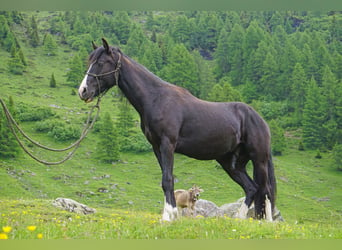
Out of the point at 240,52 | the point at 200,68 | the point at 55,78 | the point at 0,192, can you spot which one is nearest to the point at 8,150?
the point at 0,192

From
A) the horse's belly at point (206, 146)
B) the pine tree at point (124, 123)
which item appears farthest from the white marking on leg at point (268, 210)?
the pine tree at point (124, 123)

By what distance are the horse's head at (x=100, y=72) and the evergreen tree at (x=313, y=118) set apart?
3471 inches

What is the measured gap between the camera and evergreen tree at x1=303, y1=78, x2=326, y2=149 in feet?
306

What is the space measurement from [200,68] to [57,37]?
75.8m

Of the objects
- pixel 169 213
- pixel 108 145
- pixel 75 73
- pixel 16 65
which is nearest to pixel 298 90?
pixel 75 73

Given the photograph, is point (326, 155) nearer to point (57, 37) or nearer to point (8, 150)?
point (8, 150)

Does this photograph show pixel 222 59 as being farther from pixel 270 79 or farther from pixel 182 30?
pixel 182 30

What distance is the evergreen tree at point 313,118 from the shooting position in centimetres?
9325

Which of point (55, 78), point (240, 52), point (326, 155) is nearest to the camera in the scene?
point (326, 155)

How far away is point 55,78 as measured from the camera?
405ft

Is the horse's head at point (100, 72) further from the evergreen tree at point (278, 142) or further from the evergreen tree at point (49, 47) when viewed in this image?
the evergreen tree at point (49, 47)

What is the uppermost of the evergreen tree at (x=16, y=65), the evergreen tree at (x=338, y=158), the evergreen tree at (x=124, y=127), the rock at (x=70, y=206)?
the rock at (x=70, y=206)

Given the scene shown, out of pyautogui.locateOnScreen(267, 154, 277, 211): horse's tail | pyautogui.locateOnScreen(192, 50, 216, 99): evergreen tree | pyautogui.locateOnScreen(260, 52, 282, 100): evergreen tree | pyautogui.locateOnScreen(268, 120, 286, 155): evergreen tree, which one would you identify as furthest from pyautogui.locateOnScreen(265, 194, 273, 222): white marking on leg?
pyautogui.locateOnScreen(260, 52, 282, 100): evergreen tree

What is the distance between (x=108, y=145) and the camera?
239 feet
